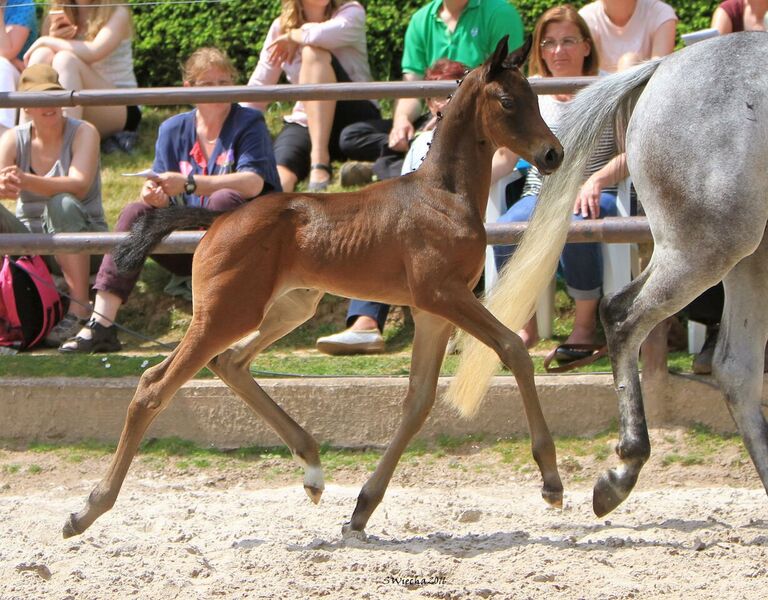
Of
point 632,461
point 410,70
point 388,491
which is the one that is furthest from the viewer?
point 410,70

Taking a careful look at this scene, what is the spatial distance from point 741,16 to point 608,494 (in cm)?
371

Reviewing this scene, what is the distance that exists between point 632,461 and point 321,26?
Answer: 4.42 meters

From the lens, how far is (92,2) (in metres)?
8.24

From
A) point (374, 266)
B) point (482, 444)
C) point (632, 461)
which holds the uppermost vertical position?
point (374, 266)

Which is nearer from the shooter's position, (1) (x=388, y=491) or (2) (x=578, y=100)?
(2) (x=578, y=100)

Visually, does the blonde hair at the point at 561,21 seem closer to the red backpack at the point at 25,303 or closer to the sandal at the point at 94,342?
the sandal at the point at 94,342

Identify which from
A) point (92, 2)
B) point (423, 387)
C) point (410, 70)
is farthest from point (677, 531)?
point (92, 2)

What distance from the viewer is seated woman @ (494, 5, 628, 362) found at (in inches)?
229

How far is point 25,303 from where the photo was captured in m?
6.58

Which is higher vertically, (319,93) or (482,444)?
(319,93)

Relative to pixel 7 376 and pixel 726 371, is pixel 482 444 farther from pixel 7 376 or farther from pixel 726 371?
pixel 7 376

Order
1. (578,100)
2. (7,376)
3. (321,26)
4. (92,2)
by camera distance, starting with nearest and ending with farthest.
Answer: (578,100)
(7,376)
(321,26)
(92,2)

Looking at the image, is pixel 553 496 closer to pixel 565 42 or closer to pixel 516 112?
pixel 516 112

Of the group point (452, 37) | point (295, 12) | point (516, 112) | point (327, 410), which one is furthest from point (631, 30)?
point (516, 112)
